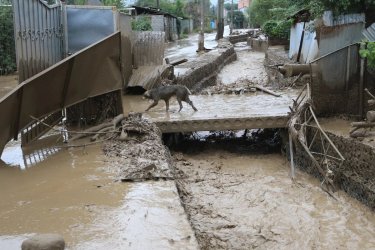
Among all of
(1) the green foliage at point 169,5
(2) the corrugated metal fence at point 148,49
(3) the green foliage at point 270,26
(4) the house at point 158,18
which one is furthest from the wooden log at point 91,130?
(1) the green foliage at point 169,5

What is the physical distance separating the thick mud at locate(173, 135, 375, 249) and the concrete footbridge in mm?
907

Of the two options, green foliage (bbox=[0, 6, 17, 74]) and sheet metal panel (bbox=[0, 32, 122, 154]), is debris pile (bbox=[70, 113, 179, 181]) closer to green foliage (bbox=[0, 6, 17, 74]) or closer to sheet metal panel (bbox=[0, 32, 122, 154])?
sheet metal panel (bbox=[0, 32, 122, 154])

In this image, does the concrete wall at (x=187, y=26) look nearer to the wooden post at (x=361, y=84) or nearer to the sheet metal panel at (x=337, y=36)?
the sheet metal panel at (x=337, y=36)

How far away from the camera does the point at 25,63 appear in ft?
27.5

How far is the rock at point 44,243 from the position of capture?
173 inches

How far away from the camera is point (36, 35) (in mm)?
8820

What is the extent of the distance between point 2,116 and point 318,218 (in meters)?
5.48

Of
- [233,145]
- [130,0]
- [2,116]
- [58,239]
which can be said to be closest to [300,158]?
[233,145]

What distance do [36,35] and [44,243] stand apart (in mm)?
5385

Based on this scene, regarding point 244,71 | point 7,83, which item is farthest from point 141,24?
point 7,83

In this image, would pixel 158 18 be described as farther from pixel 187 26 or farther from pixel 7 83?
pixel 187 26

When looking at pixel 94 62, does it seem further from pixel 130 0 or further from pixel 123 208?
pixel 130 0

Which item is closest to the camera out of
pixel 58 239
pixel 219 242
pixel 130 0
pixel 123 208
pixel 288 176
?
pixel 58 239

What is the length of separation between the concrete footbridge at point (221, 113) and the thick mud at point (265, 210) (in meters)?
0.91
